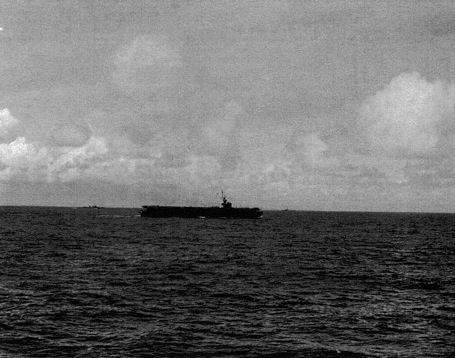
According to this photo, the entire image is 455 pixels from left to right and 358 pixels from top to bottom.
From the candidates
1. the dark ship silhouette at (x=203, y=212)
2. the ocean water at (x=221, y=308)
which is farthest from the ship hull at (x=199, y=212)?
the ocean water at (x=221, y=308)

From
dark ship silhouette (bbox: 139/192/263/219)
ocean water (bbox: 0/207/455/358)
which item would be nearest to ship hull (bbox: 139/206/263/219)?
dark ship silhouette (bbox: 139/192/263/219)

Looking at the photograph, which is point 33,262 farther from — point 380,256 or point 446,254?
point 446,254

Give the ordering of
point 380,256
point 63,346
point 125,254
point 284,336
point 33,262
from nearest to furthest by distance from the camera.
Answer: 1. point 63,346
2. point 284,336
3. point 33,262
4. point 125,254
5. point 380,256

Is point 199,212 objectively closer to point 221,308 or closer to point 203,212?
point 203,212

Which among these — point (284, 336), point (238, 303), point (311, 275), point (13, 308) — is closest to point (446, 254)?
point (311, 275)

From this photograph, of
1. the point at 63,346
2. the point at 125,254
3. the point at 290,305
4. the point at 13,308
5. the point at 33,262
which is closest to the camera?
the point at 63,346

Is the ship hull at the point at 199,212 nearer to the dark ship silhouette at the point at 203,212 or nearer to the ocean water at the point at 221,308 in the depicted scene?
the dark ship silhouette at the point at 203,212

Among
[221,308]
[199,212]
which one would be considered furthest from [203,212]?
[221,308]
